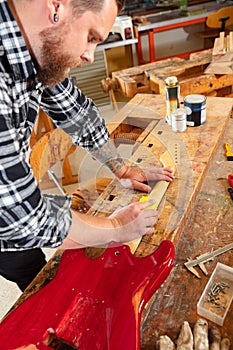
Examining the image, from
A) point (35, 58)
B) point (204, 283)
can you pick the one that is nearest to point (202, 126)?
point (204, 283)

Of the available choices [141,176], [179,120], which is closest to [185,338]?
[141,176]

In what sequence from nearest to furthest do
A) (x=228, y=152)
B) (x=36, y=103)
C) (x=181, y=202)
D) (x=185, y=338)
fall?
(x=185, y=338), (x=36, y=103), (x=181, y=202), (x=228, y=152)

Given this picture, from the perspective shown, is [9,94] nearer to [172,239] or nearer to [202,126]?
[172,239]

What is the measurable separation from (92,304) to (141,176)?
0.43 meters

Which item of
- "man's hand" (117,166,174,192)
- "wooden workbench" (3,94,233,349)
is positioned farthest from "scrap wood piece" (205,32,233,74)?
"man's hand" (117,166,174,192)

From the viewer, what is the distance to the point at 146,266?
2.48 ft

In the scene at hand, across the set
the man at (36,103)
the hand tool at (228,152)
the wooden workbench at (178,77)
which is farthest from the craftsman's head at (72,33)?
the wooden workbench at (178,77)

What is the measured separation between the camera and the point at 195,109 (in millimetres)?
1204

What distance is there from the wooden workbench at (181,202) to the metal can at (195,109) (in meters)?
0.03

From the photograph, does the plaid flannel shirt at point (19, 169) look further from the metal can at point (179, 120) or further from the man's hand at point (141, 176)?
the metal can at point (179, 120)

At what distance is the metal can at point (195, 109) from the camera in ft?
3.92

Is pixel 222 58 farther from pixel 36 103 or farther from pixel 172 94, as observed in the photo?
pixel 36 103

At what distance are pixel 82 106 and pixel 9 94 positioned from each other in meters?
0.42

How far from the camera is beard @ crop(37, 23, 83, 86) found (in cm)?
58
